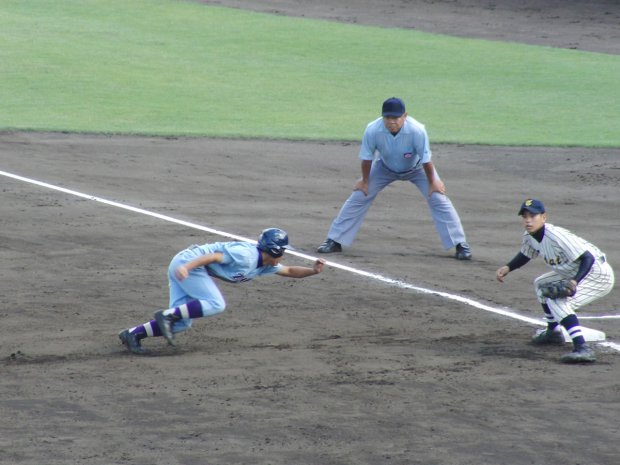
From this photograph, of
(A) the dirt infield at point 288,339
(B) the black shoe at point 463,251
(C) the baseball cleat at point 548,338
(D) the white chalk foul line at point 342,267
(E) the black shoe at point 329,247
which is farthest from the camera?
(E) the black shoe at point 329,247

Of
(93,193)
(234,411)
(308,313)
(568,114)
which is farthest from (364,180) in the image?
(568,114)

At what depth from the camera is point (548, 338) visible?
1083cm

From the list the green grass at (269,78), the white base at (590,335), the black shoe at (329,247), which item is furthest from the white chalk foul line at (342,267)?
the green grass at (269,78)

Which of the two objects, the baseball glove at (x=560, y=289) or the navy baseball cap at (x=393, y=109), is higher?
the navy baseball cap at (x=393, y=109)

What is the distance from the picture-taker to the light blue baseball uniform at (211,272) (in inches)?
407

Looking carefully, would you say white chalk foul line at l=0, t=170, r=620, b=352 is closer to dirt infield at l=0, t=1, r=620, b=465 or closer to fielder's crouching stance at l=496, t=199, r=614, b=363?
dirt infield at l=0, t=1, r=620, b=465

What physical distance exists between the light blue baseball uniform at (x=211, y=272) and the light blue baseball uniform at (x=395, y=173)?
421cm

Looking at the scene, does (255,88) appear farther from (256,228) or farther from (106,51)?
(256,228)

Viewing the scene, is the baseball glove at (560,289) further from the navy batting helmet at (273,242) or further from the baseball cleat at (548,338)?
the navy batting helmet at (273,242)

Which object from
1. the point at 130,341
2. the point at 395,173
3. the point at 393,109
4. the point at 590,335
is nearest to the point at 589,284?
the point at 590,335

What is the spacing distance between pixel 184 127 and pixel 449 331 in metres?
13.0

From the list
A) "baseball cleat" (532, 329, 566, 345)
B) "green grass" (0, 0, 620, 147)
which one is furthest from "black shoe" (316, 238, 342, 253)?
"green grass" (0, 0, 620, 147)

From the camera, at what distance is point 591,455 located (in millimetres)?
8055

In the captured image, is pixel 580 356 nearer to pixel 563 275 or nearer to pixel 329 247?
pixel 563 275
